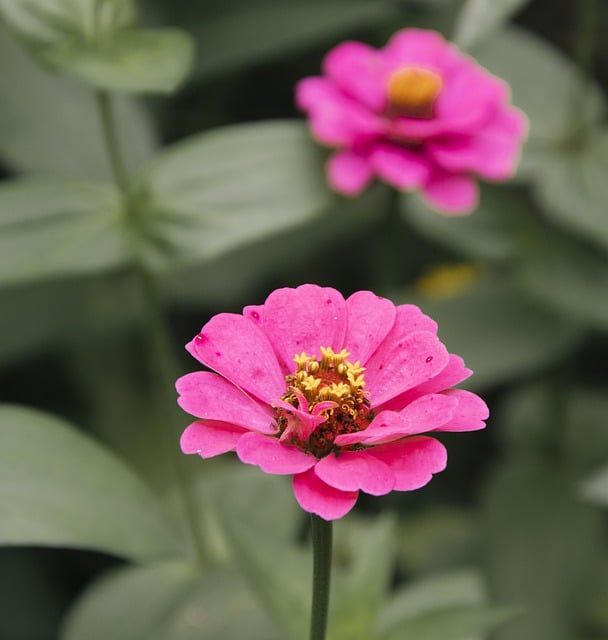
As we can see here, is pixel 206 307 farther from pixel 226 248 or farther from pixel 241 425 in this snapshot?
pixel 241 425

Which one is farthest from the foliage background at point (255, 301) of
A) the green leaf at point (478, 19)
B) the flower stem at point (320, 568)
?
the flower stem at point (320, 568)

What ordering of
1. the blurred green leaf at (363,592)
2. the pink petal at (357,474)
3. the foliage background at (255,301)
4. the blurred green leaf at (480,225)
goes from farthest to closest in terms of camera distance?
1. the blurred green leaf at (480,225)
2. the foliage background at (255,301)
3. the blurred green leaf at (363,592)
4. the pink petal at (357,474)

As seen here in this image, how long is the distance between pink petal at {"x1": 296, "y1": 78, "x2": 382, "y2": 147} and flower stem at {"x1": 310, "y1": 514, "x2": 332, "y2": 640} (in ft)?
1.54

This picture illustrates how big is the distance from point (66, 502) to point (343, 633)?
0.65 ft


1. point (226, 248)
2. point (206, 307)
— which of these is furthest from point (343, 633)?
point (206, 307)

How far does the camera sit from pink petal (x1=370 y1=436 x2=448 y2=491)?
0.40 m

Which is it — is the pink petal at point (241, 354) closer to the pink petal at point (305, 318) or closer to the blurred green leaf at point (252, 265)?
the pink petal at point (305, 318)

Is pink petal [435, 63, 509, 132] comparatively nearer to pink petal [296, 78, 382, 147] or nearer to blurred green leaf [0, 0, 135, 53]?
pink petal [296, 78, 382, 147]

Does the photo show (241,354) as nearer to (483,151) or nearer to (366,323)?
(366,323)

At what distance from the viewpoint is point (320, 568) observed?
43cm

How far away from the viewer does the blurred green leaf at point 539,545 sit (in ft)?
3.22

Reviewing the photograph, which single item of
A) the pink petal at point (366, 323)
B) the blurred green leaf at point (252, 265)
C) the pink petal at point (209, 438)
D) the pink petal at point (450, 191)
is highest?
the blurred green leaf at point (252, 265)

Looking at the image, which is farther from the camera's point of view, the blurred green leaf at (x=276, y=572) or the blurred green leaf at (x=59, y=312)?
the blurred green leaf at (x=59, y=312)

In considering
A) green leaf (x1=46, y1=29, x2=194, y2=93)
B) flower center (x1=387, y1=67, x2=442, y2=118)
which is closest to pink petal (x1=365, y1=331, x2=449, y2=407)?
green leaf (x1=46, y1=29, x2=194, y2=93)
